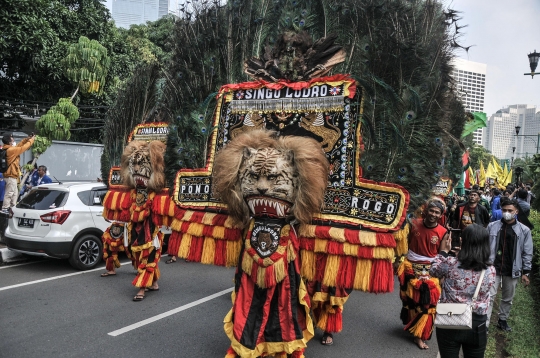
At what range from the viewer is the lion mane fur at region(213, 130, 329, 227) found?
340 cm

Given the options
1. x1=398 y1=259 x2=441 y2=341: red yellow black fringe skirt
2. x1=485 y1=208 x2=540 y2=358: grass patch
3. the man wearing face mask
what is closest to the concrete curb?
x1=398 y1=259 x2=441 y2=341: red yellow black fringe skirt

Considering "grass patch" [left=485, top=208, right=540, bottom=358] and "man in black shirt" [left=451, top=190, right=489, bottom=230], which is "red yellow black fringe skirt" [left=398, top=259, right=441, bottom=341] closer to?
"grass patch" [left=485, top=208, right=540, bottom=358]

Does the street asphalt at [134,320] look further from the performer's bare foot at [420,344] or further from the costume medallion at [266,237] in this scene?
the costume medallion at [266,237]

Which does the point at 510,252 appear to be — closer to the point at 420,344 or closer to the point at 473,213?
the point at 420,344

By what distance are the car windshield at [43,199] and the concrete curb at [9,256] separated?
1.02 metres

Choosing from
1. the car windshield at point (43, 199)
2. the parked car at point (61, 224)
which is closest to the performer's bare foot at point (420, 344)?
the parked car at point (61, 224)

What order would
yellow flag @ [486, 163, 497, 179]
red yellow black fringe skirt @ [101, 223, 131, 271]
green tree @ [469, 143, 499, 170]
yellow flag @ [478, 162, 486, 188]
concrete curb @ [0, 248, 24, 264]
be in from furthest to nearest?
green tree @ [469, 143, 499, 170] → yellow flag @ [486, 163, 497, 179] → yellow flag @ [478, 162, 486, 188] → concrete curb @ [0, 248, 24, 264] → red yellow black fringe skirt @ [101, 223, 131, 271]

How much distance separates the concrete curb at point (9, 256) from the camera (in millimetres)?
7633

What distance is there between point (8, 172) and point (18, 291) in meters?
3.44

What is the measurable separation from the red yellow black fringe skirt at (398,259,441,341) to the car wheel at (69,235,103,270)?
5.21 metres

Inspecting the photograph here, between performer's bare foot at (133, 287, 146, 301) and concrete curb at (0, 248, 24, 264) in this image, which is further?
concrete curb at (0, 248, 24, 264)

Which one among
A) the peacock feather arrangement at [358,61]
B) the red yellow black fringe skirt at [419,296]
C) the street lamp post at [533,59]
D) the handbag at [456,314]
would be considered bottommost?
the red yellow black fringe skirt at [419,296]

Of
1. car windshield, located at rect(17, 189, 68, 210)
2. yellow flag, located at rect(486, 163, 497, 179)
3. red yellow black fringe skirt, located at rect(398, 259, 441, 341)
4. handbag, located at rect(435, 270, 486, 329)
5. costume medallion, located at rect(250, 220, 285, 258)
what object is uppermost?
yellow flag, located at rect(486, 163, 497, 179)

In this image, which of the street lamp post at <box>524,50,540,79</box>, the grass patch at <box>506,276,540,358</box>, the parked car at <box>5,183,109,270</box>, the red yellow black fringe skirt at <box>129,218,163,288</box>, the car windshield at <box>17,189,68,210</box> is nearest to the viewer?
the grass patch at <box>506,276,540,358</box>
